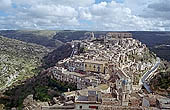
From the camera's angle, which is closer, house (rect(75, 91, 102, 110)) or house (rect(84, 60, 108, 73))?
house (rect(75, 91, 102, 110))

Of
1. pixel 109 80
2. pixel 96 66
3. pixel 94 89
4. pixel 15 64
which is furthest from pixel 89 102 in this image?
pixel 15 64

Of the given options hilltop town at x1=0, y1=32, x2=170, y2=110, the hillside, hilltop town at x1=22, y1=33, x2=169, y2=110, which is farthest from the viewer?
the hillside

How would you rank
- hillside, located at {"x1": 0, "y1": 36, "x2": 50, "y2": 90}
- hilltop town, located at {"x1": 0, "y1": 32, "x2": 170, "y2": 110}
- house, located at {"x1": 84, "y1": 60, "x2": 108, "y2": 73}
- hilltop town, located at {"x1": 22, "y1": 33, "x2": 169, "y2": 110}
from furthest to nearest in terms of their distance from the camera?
hillside, located at {"x1": 0, "y1": 36, "x2": 50, "y2": 90}, house, located at {"x1": 84, "y1": 60, "x2": 108, "y2": 73}, hilltop town, located at {"x1": 0, "y1": 32, "x2": 170, "y2": 110}, hilltop town, located at {"x1": 22, "y1": 33, "x2": 169, "y2": 110}

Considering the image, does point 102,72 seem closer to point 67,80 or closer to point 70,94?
point 67,80

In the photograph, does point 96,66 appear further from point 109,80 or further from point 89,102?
point 89,102

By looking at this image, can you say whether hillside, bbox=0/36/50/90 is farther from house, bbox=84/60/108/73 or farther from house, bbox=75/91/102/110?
house, bbox=75/91/102/110

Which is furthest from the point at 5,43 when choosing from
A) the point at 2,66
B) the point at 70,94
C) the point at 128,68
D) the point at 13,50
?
the point at 70,94

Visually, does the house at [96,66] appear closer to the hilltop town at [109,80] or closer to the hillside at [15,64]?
the hilltop town at [109,80]

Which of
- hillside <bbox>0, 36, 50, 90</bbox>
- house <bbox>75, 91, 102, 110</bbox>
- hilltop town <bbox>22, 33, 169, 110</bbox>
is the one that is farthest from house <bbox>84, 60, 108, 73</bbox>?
hillside <bbox>0, 36, 50, 90</bbox>
